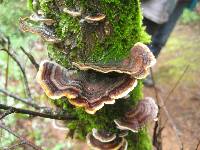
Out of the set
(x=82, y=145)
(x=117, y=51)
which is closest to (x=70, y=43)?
(x=117, y=51)

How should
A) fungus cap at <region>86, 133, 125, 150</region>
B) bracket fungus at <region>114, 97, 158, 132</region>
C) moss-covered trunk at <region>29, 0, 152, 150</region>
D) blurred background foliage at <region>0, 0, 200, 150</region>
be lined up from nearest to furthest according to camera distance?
moss-covered trunk at <region>29, 0, 152, 150</region> → bracket fungus at <region>114, 97, 158, 132</region> → fungus cap at <region>86, 133, 125, 150</region> → blurred background foliage at <region>0, 0, 200, 150</region>

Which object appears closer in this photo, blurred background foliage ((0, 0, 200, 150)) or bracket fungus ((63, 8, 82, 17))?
bracket fungus ((63, 8, 82, 17))

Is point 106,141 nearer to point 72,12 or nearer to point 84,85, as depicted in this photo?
point 84,85

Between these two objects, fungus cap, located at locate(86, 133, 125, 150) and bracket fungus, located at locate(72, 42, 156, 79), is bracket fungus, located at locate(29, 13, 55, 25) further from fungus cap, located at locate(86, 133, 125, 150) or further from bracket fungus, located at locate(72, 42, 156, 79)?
fungus cap, located at locate(86, 133, 125, 150)

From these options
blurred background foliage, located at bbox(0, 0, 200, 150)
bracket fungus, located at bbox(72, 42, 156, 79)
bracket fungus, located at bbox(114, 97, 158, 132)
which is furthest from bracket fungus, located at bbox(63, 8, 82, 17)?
A: blurred background foliage, located at bbox(0, 0, 200, 150)

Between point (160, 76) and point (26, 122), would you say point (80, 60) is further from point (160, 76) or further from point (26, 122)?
point (160, 76)
